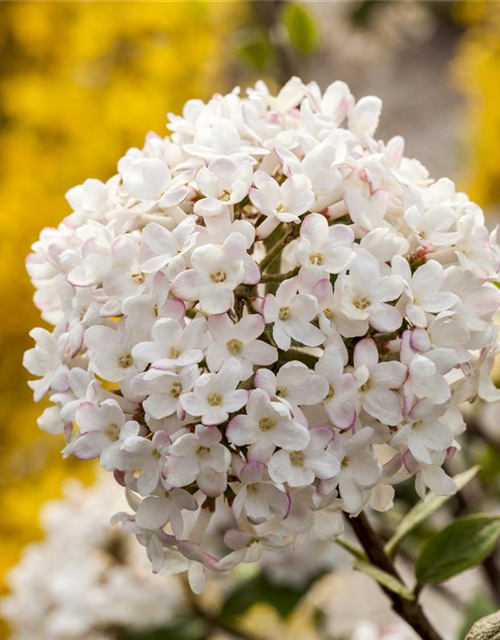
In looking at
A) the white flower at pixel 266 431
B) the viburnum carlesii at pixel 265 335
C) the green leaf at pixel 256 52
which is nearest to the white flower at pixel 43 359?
the viburnum carlesii at pixel 265 335

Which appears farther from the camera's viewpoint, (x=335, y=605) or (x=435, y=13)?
(x=435, y=13)

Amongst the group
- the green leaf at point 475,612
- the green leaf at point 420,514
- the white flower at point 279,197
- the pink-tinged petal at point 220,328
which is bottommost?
the green leaf at point 475,612

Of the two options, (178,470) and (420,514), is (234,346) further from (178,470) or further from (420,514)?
(420,514)

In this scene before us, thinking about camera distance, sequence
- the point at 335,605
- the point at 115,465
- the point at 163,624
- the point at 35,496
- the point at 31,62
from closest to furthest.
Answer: the point at 115,465 → the point at 163,624 → the point at 35,496 → the point at 31,62 → the point at 335,605

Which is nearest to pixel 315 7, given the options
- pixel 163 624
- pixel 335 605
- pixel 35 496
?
pixel 335 605

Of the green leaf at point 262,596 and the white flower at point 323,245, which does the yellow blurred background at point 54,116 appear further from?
the white flower at point 323,245

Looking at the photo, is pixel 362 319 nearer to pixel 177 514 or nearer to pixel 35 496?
pixel 177 514
